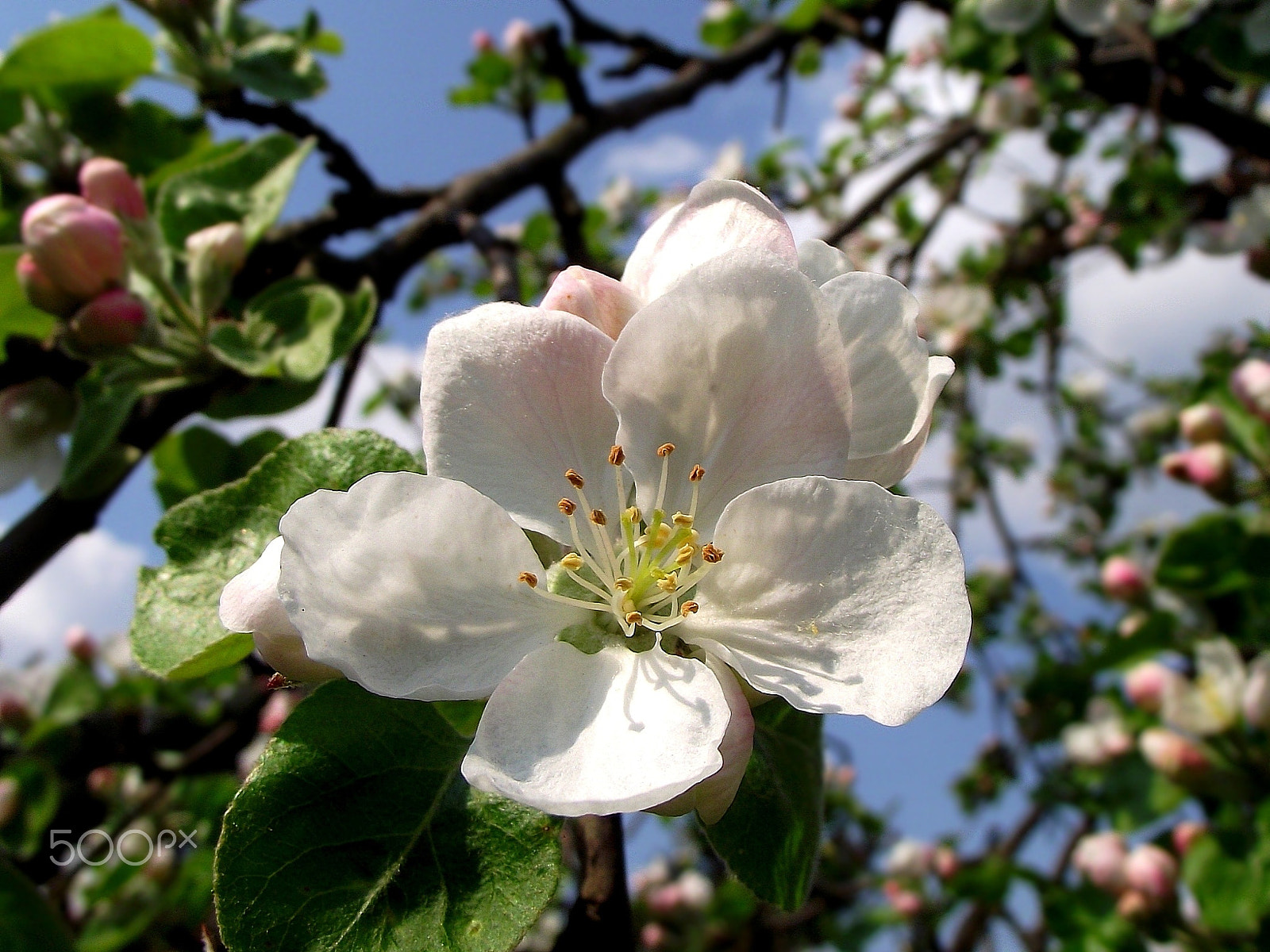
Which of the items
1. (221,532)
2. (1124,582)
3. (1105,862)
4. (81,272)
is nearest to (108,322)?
(81,272)

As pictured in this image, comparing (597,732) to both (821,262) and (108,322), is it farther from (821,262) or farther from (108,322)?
(108,322)

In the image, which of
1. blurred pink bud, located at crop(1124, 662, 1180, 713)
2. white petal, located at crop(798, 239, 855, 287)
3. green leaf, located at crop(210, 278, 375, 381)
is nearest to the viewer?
white petal, located at crop(798, 239, 855, 287)

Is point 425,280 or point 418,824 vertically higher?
point 418,824

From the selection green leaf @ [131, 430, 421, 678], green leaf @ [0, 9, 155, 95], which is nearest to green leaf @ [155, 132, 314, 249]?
green leaf @ [0, 9, 155, 95]

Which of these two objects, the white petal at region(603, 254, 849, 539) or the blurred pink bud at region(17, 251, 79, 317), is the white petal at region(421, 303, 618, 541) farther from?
the blurred pink bud at region(17, 251, 79, 317)

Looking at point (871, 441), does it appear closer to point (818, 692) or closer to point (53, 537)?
point (818, 692)

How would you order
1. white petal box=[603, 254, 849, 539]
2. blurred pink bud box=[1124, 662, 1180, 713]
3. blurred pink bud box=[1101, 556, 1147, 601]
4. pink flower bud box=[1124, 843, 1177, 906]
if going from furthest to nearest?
blurred pink bud box=[1101, 556, 1147, 601]
blurred pink bud box=[1124, 662, 1180, 713]
pink flower bud box=[1124, 843, 1177, 906]
white petal box=[603, 254, 849, 539]

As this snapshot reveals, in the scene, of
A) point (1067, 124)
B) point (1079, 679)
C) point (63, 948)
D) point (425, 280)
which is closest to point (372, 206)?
point (63, 948)
